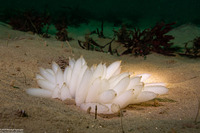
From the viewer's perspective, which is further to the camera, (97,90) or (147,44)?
(147,44)

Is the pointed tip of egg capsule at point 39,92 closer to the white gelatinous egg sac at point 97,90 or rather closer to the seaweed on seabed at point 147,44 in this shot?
the white gelatinous egg sac at point 97,90

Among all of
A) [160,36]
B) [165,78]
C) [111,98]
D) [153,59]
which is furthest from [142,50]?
[111,98]

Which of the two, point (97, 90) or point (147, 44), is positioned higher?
point (147, 44)

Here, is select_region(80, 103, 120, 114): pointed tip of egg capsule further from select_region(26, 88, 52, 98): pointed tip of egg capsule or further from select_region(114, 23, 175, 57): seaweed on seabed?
select_region(114, 23, 175, 57): seaweed on seabed

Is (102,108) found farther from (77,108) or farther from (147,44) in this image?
(147,44)

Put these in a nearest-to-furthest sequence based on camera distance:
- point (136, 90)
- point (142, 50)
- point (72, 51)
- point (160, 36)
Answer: point (136, 90) → point (72, 51) → point (142, 50) → point (160, 36)

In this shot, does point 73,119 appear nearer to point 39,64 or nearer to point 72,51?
point 39,64

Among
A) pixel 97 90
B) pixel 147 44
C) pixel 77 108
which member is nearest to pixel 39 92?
pixel 77 108
